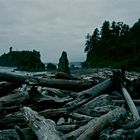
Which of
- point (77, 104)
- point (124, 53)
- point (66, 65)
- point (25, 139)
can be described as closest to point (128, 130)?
point (25, 139)

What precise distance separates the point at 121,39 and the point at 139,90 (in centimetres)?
11768

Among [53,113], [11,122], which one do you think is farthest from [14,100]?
[11,122]

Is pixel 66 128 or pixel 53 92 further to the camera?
Answer: pixel 53 92

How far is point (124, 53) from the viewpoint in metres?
118

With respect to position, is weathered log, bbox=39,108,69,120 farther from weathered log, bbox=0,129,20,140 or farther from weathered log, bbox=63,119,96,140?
weathered log, bbox=63,119,96,140

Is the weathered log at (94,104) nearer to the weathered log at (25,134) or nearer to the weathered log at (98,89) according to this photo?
the weathered log at (98,89)

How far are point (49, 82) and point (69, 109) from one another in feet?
6.38

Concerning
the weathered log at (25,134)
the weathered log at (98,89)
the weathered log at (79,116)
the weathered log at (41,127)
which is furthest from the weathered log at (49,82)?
the weathered log at (25,134)

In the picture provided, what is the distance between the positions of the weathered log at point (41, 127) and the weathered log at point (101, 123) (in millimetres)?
399

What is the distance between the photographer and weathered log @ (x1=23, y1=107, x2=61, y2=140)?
220 inches

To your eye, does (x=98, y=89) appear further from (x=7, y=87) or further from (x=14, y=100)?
(x=7, y=87)

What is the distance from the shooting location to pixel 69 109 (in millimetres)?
8125

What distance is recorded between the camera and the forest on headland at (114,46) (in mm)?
113062

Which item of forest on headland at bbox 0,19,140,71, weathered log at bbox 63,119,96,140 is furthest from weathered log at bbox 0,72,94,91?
forest on headland at bbox 0,19,140,71
